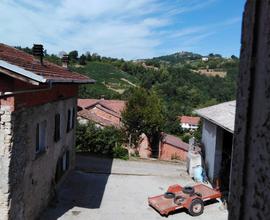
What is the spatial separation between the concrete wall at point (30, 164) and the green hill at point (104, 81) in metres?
55.4

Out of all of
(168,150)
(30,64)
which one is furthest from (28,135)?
(168,150)

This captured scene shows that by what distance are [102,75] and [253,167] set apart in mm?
93134

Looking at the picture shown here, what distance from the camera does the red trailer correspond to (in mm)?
15016

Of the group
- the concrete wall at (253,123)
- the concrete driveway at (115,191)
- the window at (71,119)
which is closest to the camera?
the concrete wall at (253,123)

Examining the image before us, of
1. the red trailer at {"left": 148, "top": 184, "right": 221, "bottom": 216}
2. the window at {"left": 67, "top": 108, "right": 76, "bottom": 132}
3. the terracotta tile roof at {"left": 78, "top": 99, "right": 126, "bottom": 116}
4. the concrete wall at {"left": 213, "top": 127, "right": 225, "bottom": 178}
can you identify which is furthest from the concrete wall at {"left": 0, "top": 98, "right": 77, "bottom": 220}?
the terracotta tile roof at {"left": 78, "top": 99, "right": 126, "bottom": 116}

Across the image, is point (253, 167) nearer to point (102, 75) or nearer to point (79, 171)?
point (79, 171)

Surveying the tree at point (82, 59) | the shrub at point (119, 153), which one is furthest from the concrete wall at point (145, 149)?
the tree at point (82, 59)

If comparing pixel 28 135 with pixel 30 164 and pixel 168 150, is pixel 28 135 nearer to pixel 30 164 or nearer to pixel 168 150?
pixel 30 164

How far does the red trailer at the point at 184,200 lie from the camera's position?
1502 cm

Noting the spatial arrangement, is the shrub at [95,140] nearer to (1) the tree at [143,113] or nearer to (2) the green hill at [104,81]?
(1) the tree at [143,113]

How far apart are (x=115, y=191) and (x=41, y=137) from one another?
560 cm

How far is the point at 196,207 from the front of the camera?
15.1m

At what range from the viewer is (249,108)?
112 centimetres

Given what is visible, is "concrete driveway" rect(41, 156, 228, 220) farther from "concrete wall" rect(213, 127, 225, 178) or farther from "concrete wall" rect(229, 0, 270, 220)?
"concrete wall" rect(229, 0, 270, 220)
